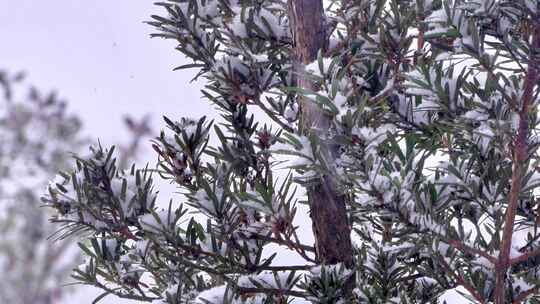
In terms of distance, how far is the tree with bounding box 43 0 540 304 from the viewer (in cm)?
116

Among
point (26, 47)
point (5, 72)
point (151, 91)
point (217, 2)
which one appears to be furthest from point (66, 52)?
point (217, 2)

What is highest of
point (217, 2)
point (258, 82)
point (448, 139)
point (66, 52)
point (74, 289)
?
point (66, 52)

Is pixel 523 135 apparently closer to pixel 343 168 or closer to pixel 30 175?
pixel 343 168

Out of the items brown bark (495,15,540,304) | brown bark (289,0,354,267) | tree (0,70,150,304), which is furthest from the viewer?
tree (0,70,150,304)

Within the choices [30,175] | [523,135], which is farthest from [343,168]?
[30,175]

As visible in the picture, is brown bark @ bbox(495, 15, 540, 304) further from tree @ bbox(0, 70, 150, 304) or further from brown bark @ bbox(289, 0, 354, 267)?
tree @ bbox(0, 70, 150, 304)

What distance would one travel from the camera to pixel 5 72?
7430 millimetres

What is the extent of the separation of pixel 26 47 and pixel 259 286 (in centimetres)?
1731

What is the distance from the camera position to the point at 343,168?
1286mm

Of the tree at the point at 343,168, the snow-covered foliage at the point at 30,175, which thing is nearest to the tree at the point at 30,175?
the snow-covered foliage at the point at 30,175

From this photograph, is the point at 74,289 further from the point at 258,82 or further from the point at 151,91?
the point at 151,91

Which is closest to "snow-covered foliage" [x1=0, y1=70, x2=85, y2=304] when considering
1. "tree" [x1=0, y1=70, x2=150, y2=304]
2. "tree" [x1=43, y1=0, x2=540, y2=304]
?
"tree" [x1=0, y1=70, x2=150, y2=304]

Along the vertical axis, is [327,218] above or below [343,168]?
below

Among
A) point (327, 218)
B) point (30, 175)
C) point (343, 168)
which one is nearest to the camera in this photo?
point (343, 168)
